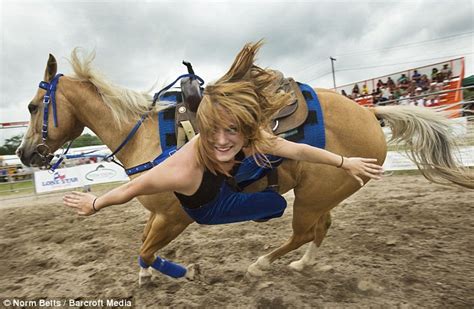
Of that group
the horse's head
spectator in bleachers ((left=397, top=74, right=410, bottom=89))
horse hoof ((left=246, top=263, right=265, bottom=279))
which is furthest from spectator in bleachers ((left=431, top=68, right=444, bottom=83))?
the horse's head

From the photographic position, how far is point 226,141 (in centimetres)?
173

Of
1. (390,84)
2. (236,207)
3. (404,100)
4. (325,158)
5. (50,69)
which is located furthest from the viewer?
(390,84)

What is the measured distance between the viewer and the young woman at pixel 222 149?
1.69 meters

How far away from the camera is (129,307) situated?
2809 mm

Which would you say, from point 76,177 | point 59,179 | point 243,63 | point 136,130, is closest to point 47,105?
point 136,130

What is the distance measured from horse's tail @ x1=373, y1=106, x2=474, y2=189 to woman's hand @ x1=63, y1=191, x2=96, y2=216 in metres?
2.68

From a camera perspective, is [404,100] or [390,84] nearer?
[404,100]

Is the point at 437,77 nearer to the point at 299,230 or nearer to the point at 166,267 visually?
the point at 299,230

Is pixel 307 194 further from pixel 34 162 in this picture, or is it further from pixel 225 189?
pixel 34 162

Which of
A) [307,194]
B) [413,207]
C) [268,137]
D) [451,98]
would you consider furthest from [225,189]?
[451,98]

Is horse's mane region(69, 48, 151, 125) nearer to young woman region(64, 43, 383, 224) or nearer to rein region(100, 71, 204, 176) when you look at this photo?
rein region(100, 71, 204, 176)

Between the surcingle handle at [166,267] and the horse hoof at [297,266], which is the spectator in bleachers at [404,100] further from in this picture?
the surcingle handle at [166,267]

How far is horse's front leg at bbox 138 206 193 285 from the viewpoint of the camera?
2816 mm

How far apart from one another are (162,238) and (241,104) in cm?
174
